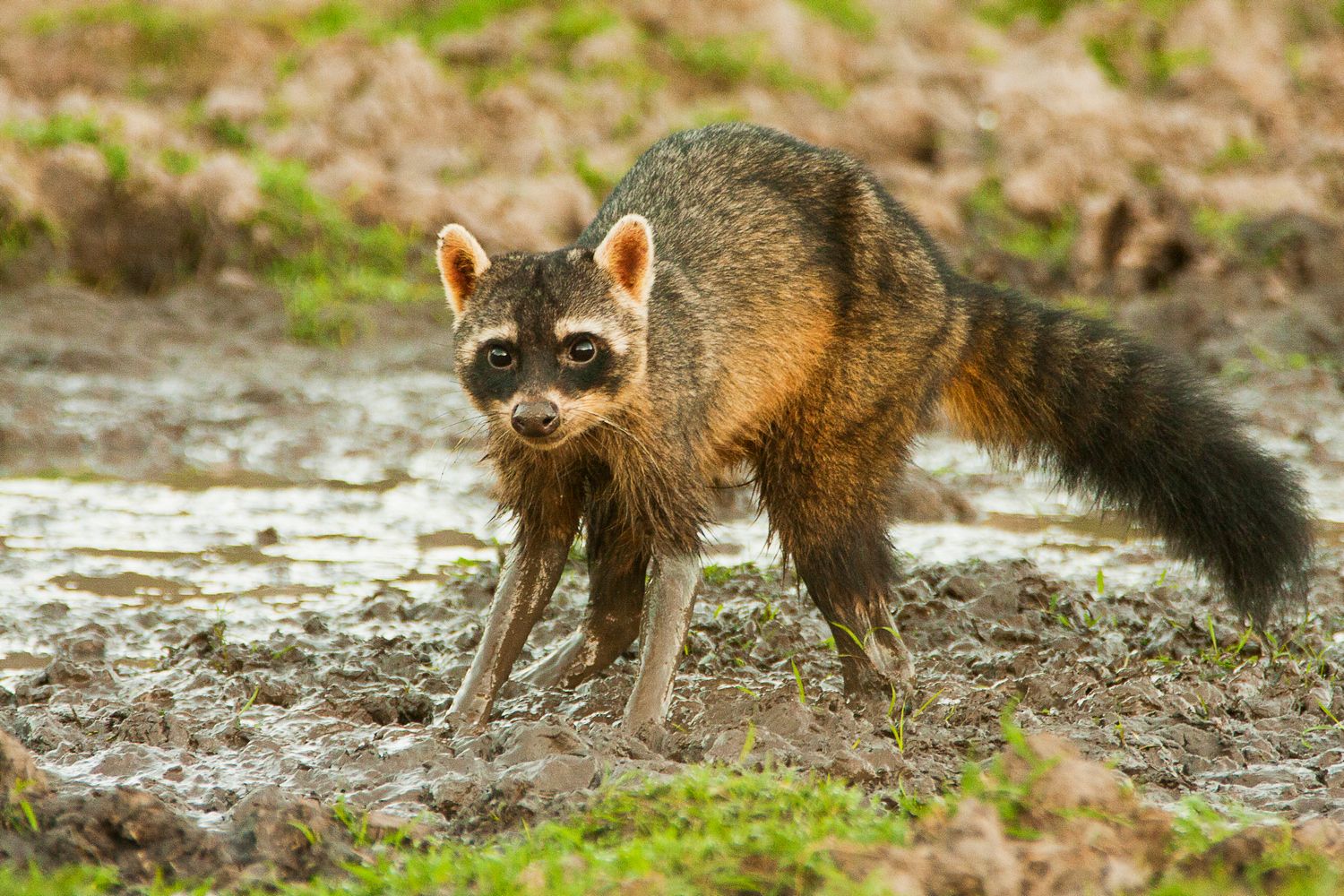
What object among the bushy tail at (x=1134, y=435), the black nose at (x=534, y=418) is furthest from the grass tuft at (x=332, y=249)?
the black nose at (x=534, y=418)

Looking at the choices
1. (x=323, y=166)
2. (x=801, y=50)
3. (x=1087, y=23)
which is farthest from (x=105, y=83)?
(x=1087, y=23)

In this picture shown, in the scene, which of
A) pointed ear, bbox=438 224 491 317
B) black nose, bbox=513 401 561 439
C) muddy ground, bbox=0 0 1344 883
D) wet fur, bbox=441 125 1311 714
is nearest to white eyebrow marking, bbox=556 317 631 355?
wet fur, bbox=441 125 1311 714

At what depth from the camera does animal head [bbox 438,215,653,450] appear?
4496 mm

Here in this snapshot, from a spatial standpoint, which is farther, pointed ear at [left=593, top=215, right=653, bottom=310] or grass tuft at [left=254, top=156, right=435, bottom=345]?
grass tuft at [left=254, top=156, right=435, bottom=345]

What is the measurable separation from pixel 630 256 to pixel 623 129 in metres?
8.71

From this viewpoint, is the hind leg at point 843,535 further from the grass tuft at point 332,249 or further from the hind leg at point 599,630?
the grass tuft at point 332,249

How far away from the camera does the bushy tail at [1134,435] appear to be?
16.3ft

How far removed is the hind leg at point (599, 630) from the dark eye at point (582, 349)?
0.93 m

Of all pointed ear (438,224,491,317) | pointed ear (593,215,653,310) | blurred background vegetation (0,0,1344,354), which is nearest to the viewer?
pointed ear (593,215,653,310)

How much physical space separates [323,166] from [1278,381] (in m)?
7.02

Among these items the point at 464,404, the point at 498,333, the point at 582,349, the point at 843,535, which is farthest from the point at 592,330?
the point at 464,404

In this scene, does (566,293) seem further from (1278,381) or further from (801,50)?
(801,50)

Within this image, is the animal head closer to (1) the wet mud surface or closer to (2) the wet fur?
(2) the wet fur

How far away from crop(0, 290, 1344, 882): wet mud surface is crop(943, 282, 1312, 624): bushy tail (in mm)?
445
